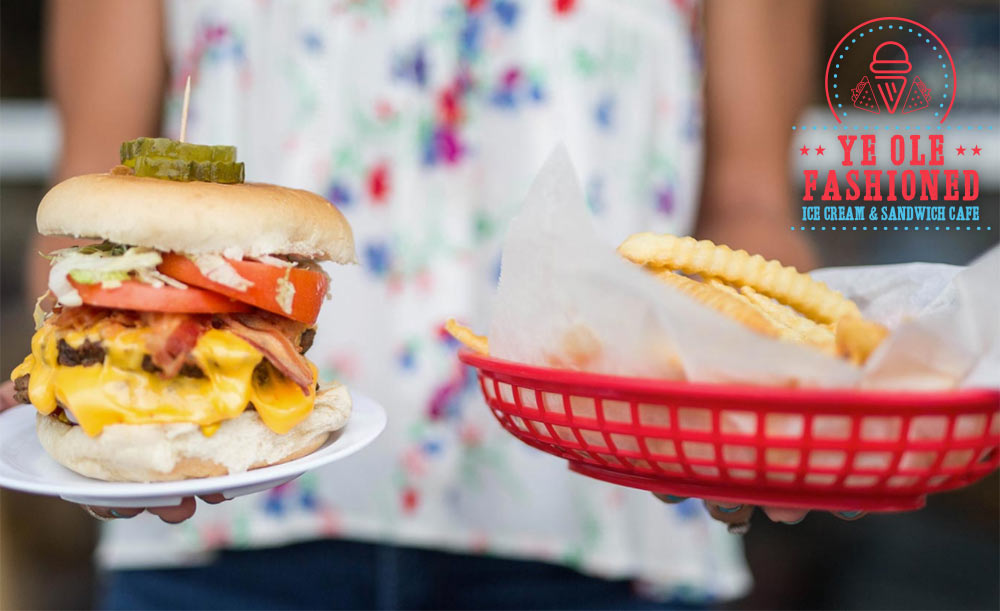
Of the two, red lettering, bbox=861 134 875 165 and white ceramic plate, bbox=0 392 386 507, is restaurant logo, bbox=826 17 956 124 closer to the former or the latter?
red lettering, bbox=861 134 875 165

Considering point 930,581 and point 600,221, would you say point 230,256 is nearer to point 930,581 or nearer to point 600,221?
point 600,221

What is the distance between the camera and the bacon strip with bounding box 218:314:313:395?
1.44 metres

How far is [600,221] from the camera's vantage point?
85.3 inches

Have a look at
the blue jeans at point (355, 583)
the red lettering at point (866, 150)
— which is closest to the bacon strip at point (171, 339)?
the blue jeans at point (355, 583)

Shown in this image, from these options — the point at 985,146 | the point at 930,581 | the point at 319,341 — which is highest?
the point at 985,146

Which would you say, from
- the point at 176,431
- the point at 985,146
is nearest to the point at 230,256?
the point at 176,431

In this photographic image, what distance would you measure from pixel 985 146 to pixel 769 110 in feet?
6.11

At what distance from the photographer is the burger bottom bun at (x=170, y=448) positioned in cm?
134

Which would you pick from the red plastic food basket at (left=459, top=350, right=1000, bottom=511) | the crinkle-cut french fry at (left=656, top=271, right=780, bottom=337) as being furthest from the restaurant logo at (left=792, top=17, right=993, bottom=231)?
the red plastic food basket at (left=459, top=350, right=1000, bottom=511)

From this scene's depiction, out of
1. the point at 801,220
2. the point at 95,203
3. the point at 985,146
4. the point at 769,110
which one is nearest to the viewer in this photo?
the point at 95,203

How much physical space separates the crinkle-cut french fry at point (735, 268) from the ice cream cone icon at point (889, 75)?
5.90ft

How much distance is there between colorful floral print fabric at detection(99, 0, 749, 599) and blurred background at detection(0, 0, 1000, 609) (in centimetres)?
171

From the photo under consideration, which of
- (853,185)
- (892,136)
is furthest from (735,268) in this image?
(892,136)

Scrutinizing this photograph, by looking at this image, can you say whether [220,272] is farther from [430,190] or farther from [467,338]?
[430,190]
